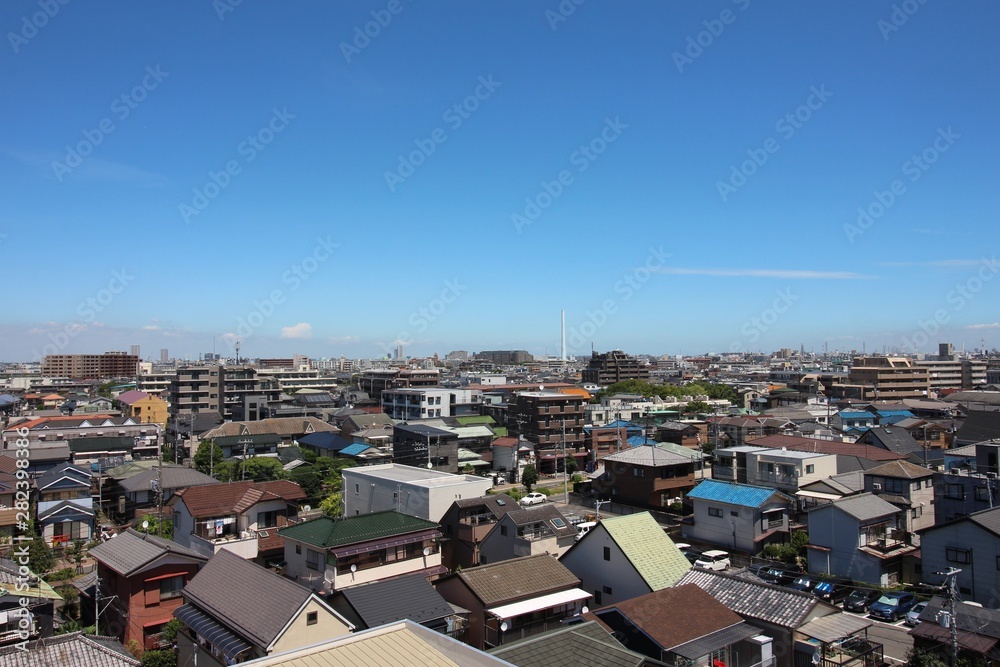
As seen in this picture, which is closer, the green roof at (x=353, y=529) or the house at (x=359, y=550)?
the house at (x=359, y=550)

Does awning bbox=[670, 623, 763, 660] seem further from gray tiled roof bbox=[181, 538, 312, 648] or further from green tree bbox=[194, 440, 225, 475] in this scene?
green tree bbox=[194, 440, 225, 475]

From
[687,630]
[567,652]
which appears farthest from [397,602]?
[687,630]

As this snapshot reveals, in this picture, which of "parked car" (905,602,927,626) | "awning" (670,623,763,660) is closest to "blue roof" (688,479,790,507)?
"parked car" (905,602,927,626)

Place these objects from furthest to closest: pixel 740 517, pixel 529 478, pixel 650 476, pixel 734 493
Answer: pixel 529 478 < pixel 650 476 < pixel 734 493 < pixel 740 517

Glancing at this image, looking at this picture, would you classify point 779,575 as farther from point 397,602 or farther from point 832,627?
point 397,602

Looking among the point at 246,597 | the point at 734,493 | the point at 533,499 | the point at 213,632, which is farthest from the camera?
the point at 533,499

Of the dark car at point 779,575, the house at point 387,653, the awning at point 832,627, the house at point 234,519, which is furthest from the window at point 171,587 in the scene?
the dark car at point 779,575

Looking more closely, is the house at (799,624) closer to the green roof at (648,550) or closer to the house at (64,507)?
the green roof at (648,550)
